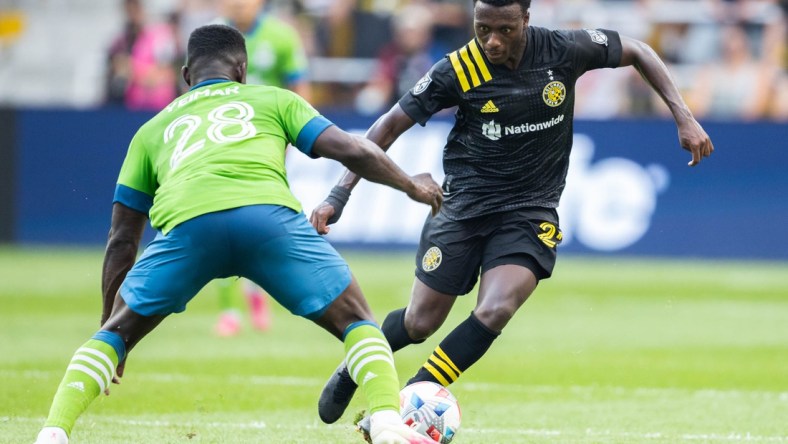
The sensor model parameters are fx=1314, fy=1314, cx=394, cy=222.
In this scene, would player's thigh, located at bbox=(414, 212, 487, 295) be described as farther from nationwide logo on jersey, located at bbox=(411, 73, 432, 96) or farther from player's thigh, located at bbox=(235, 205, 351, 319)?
player's thigh, located at bbox=(235, 205, 351, 319)

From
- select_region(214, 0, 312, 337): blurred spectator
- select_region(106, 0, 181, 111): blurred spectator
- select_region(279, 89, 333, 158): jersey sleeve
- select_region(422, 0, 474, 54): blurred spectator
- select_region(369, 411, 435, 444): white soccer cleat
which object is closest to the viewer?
select_region(369, 411, 435, 444): white soccer cleat

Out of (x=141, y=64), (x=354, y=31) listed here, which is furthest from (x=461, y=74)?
(x=354, y=31)

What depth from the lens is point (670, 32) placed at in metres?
19.4

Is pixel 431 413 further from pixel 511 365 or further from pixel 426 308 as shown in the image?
pixel 511 365

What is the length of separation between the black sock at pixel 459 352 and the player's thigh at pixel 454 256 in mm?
457

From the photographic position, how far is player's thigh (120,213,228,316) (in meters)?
5.55

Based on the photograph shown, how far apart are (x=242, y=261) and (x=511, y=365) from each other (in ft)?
15.9

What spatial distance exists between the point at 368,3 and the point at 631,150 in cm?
583

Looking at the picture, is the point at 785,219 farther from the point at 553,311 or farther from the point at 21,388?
the point at 21,388

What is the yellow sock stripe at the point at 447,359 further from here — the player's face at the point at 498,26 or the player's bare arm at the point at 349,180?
the player's face at the point at 498,26

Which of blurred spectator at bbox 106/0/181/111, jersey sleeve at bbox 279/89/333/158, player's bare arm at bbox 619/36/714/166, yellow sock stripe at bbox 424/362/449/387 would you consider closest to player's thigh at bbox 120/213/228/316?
jersey sleeve at bbox 279/89/333/158

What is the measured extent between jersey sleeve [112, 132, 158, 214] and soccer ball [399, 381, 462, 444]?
1558mm

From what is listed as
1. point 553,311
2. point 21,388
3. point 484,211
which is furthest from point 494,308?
point 553,311

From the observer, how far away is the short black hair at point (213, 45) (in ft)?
19.7
